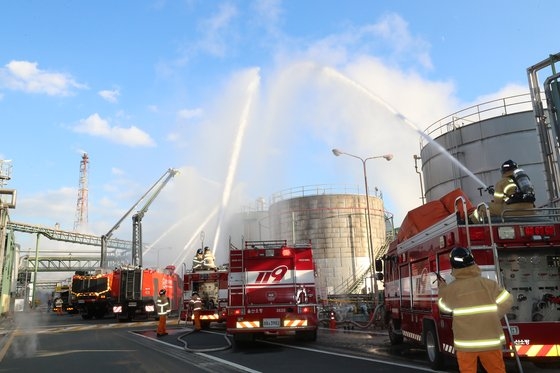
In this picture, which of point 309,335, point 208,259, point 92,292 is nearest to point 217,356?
point 309,335

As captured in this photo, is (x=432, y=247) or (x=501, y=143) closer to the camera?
(x=432, y=247)

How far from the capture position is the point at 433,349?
24.8 feet

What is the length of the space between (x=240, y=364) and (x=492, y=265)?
4.82 meters

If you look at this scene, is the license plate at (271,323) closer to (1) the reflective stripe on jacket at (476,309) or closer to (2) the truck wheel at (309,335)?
(2) the truck wheel at (309,335)

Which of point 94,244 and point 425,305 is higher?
point 94,244

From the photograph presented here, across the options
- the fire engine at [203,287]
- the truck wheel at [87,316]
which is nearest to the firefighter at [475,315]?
the fire engine at [203,287]

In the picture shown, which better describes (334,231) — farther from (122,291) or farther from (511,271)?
(511,271)

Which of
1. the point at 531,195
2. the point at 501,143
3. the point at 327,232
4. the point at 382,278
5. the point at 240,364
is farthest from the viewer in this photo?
the point at 327,232

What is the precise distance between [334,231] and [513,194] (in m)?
32.3

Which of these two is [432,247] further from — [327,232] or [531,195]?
[327,232]

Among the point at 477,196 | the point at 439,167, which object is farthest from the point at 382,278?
the point at 439,167

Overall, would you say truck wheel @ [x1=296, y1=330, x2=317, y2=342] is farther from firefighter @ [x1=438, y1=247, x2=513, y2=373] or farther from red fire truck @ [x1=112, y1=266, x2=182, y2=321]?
red fire truck @ [x1=112, y1=266, x2=182, y2=321]

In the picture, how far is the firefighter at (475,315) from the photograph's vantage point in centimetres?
453

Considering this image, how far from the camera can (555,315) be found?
702cm
